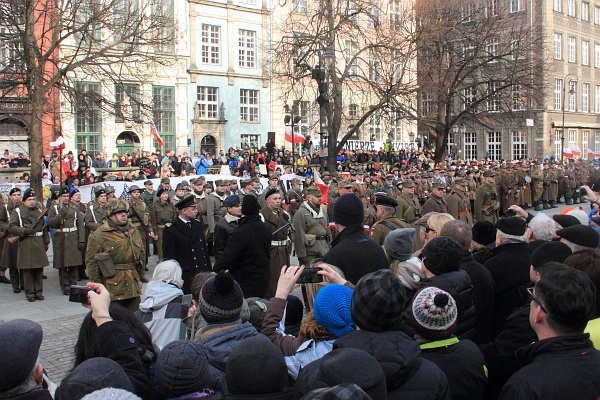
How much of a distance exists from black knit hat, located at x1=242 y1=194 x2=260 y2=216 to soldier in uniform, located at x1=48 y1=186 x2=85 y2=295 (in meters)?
5.71

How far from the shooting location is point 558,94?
194 feet

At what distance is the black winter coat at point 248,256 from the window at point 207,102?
32.4 m

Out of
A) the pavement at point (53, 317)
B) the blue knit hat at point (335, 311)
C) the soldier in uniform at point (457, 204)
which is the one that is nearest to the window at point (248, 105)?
the soldier in uniform at point (457, 204)

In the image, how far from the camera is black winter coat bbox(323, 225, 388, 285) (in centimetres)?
527

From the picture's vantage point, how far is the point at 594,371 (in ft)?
9.43

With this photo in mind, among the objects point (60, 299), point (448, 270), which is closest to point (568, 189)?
point (60, 299)

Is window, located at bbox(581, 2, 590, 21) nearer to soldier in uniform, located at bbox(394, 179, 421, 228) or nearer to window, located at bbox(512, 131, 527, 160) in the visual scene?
window, located at bbox(512, 131, 527, 160)

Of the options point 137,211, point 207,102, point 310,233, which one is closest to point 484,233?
point 310,233

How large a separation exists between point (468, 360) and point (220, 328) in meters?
1.41

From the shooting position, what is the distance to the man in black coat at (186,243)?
25.6 feet

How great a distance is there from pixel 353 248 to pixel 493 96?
93.9ft

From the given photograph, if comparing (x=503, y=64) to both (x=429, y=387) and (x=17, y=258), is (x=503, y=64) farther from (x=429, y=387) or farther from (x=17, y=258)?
(x=429, y=387)

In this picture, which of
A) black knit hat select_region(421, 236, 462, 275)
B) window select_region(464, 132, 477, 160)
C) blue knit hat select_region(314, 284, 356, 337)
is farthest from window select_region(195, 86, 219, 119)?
blue knit hat select_region(314, 284, 356, 337)

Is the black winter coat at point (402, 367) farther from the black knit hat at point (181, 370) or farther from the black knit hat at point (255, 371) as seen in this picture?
the black knit hat at point (181, 370)
